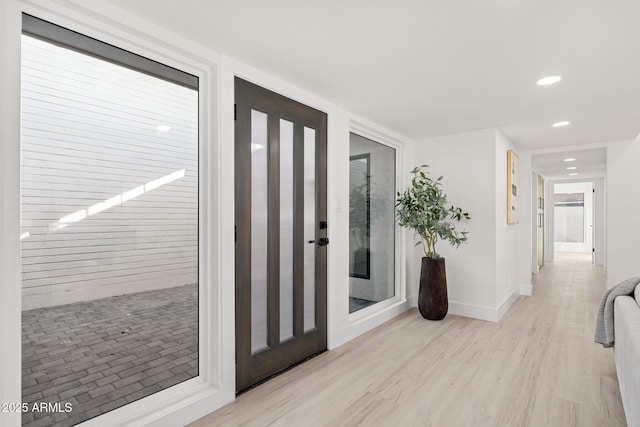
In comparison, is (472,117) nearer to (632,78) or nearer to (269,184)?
(632,78)

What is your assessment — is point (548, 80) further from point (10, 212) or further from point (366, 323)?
point (10, 212)

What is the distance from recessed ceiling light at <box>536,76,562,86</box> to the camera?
2502 millimetres

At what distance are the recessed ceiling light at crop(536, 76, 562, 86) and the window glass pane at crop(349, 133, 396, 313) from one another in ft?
5.71

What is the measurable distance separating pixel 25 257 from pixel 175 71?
4.24 ft

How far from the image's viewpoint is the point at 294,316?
2.76 meters

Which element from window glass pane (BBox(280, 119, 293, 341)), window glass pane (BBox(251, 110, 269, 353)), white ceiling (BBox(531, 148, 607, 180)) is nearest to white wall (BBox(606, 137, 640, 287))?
white ceiling (BBox(531, 148, 607, 180))

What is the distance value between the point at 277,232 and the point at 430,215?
1.99 meters

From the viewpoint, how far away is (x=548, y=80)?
2539mm

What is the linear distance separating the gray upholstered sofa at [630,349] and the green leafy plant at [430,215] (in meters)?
1.73

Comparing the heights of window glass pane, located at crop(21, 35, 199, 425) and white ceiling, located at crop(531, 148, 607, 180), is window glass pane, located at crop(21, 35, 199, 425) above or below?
below

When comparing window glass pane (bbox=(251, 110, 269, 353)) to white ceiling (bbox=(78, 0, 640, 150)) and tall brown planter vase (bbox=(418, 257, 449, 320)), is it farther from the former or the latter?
tall brown planter vase (bbox=(418, 257, 449, 320))

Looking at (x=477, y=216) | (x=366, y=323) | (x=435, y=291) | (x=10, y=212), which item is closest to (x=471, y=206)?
(x=477, y=216)

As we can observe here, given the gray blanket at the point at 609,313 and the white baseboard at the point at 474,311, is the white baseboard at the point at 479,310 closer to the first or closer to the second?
the white baseboard at the point at 474,311

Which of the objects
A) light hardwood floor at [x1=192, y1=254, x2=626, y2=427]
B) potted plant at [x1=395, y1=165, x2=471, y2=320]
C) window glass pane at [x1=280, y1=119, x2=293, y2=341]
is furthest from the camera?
potted plant at [x1=395, y1=165, x2=471, y2=320]
